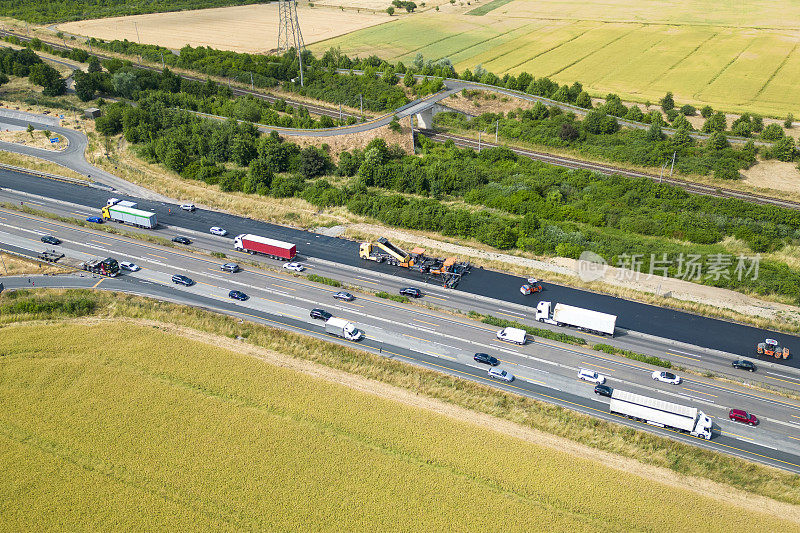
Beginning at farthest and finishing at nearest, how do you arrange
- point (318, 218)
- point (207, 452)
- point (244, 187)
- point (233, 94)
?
point (233, 94)
point (244, 187)
point (318, 218)
point (207, 452)

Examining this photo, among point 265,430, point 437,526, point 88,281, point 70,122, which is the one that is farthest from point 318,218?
point 70,122

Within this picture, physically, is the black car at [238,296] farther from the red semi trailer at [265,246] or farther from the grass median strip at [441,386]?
the red semi trailer at [265,246]

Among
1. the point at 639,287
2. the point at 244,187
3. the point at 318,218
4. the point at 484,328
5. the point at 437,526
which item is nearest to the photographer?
the point at 437,526

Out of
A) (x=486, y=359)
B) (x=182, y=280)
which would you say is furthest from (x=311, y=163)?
(x=486, y=359)

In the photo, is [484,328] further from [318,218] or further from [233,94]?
[233,94]

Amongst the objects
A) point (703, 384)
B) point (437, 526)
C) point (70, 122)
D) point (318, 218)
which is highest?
point (70, 122)

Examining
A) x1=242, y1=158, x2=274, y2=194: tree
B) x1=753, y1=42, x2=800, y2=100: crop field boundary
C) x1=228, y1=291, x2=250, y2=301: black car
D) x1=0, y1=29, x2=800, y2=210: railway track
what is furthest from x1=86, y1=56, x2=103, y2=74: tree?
x1=753, y1=42, x2=800, y2=100: crop field boundary

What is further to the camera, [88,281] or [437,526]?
[88,281]

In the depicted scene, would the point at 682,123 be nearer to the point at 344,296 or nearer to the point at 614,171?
the point at 614,171

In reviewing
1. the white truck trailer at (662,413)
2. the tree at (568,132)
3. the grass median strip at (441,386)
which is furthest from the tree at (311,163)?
the white truck trailer at (662,413)
